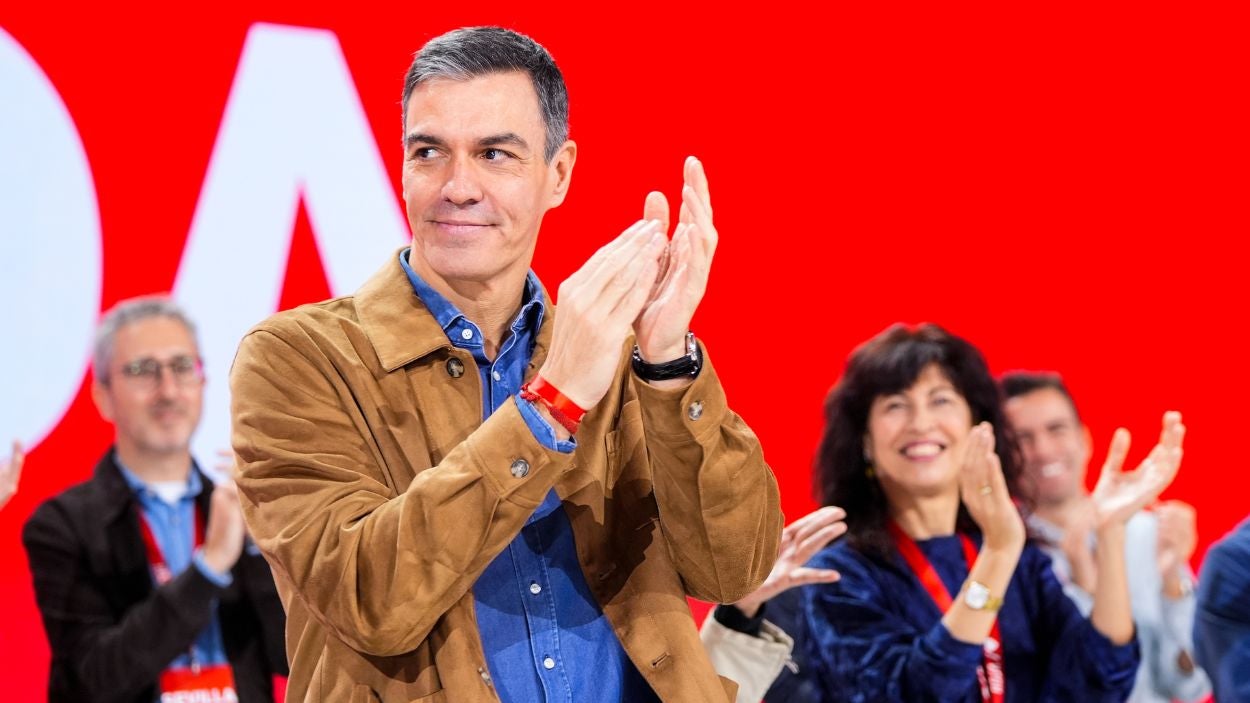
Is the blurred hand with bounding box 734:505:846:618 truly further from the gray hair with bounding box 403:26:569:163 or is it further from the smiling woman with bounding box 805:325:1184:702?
the gray hair with bounding box 403:26:569:163

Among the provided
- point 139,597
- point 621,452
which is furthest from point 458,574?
point 139,597

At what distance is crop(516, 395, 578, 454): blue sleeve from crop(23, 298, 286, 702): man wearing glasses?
197cm

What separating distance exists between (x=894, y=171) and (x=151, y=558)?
9.08ft

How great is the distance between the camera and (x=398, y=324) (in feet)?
6.22

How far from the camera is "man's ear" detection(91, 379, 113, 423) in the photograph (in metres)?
3.71

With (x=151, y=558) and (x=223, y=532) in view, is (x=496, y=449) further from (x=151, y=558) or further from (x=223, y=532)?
(x=151, y=558)

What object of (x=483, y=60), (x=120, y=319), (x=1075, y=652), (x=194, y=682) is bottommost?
(x=194, y=682)

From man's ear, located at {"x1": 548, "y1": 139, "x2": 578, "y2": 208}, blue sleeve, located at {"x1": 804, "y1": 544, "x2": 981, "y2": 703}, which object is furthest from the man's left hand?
blue sleeve, located at {"x1": 804, "y1": 544, "x2": 981, "y2": 703}

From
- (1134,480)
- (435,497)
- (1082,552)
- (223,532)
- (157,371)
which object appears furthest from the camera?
Result: (1082,552)

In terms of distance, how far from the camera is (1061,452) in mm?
4652

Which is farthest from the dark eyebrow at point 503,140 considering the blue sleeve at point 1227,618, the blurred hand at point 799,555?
the blurred hand at point 799,555

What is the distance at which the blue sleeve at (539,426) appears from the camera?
1.67 metres

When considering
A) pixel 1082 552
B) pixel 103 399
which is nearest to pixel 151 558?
pixel 103 399

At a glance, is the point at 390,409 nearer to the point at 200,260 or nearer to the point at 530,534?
the point at 530,534
